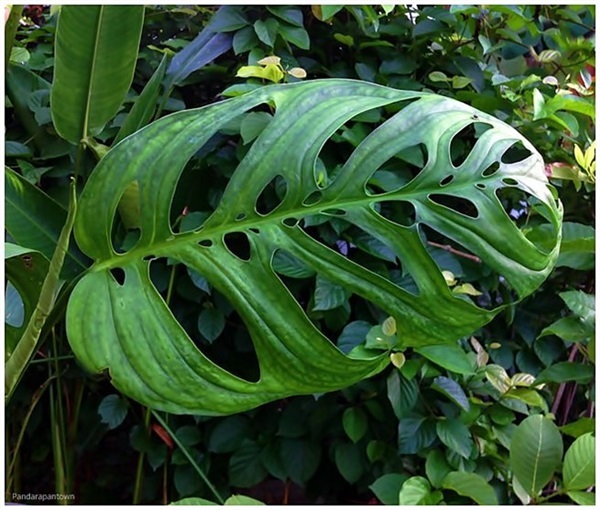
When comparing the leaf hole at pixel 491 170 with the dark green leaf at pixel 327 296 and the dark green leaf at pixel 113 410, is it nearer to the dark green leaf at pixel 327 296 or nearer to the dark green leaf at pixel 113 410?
the dark green leaf at pixel 327 296

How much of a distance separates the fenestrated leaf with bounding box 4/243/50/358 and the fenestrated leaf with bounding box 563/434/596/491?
2.00 ft

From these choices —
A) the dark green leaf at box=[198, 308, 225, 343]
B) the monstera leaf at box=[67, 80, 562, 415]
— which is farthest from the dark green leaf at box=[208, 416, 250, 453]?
the monstera leaf at box=[67, 80, 562, 415]

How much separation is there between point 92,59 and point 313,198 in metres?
0.31

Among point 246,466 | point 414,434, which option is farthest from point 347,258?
point 246,466

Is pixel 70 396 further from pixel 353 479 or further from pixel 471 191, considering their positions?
pixel 471 191

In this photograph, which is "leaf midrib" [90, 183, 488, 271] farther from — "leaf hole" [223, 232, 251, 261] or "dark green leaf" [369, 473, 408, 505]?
"dark green leaf" [369, 473, 408, 505]

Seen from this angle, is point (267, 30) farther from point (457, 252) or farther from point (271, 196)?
point (457, 252)

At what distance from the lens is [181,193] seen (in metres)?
0.77

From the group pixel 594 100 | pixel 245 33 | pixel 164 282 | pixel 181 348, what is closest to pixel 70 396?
pixel 164 282

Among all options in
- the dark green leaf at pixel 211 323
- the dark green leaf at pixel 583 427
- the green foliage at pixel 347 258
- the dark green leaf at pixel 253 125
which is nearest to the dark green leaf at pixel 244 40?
the green foliage at pixel 347 258

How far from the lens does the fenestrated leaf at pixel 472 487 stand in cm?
64

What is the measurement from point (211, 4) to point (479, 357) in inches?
25.7

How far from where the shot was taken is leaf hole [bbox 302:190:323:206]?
53 centimetres

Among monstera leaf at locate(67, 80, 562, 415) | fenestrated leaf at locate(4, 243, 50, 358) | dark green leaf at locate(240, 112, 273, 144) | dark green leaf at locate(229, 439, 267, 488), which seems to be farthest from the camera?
dark green leaf at locate(229, 439, 267, 488)
